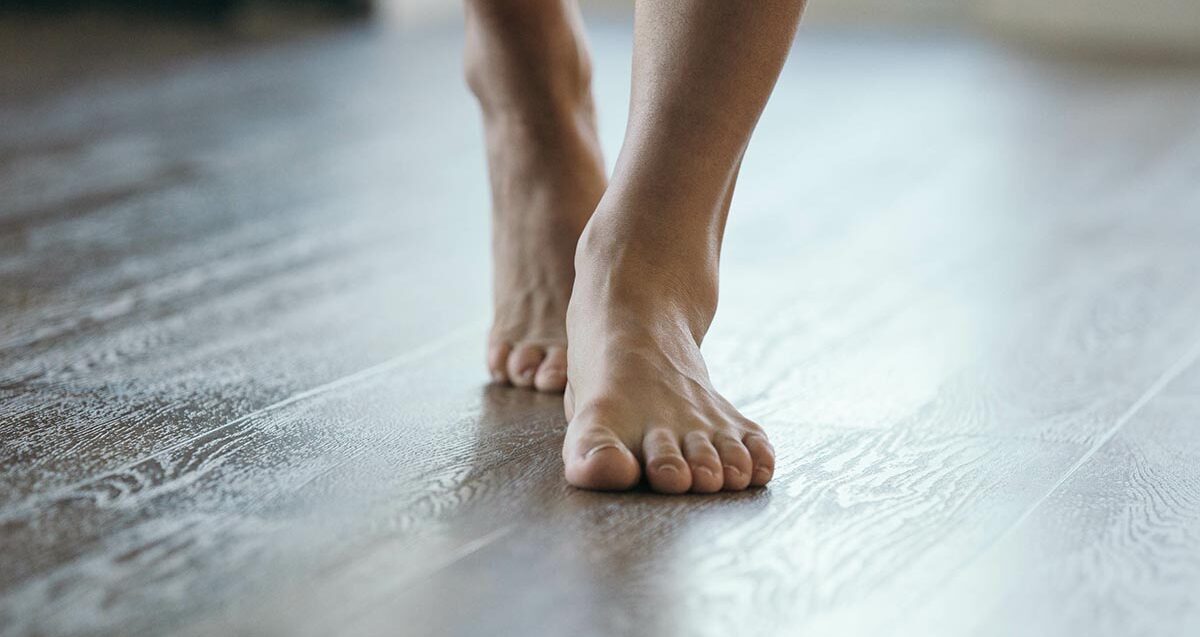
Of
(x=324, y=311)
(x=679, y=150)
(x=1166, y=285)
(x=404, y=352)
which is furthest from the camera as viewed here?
(x=1166, y=285)

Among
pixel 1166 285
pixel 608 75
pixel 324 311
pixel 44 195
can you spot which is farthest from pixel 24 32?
pixel 1166 285

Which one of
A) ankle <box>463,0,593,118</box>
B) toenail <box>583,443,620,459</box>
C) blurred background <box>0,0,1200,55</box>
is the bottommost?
blurred background <box>0,0,1200,55</box>

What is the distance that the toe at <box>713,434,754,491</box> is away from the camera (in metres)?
0.85

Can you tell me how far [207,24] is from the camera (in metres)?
3.48

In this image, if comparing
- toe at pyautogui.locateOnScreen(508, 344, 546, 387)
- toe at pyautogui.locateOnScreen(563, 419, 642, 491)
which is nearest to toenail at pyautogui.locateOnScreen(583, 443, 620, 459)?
toe at pyautogui.locateOnScreen(563, 419, 642, 491)

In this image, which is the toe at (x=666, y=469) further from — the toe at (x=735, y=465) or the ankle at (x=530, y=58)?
the ankle at (x=530, y=58)

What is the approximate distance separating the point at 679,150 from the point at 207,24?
275 centimetres

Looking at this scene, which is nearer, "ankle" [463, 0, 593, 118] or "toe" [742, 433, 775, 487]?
"toe" [742, 433, 775, 487]

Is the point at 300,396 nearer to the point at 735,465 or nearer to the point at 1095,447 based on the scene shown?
the point at 735,465

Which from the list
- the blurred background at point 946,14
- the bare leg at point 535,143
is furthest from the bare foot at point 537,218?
the blurred background at point 946,14

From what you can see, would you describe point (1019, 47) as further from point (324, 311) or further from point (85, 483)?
point (85, 483)

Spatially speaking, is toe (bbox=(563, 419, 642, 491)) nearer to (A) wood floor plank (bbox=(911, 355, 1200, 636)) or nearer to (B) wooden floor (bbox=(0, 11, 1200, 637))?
(B) wooden floor (bbox=(0, 11, 1200, 637))

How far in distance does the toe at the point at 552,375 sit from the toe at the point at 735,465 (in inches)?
8.7

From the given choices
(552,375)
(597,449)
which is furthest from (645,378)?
(552,375)
